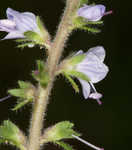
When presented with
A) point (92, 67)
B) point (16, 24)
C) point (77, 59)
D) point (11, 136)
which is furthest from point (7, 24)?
point (11, 136)

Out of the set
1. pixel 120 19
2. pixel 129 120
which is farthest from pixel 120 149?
pixel 120 19

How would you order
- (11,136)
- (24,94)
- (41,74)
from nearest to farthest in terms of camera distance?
(41,74) < (24,94) < (11,136)

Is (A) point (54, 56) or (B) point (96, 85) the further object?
(B) point (96, 85)

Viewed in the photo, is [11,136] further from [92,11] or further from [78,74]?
[92,11]

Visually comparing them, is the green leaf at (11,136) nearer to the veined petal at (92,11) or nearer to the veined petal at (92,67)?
the veined petal at (92,67)

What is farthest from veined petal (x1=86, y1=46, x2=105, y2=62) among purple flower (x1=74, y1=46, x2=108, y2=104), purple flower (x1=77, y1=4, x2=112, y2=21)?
purple flower (x1=77, y1=4, x2=112, y2=21)

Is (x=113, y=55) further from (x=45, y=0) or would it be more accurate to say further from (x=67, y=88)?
(x=45, y=0)

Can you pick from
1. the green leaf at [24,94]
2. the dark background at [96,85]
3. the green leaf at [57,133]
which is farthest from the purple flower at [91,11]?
the dark background at [96,85]
